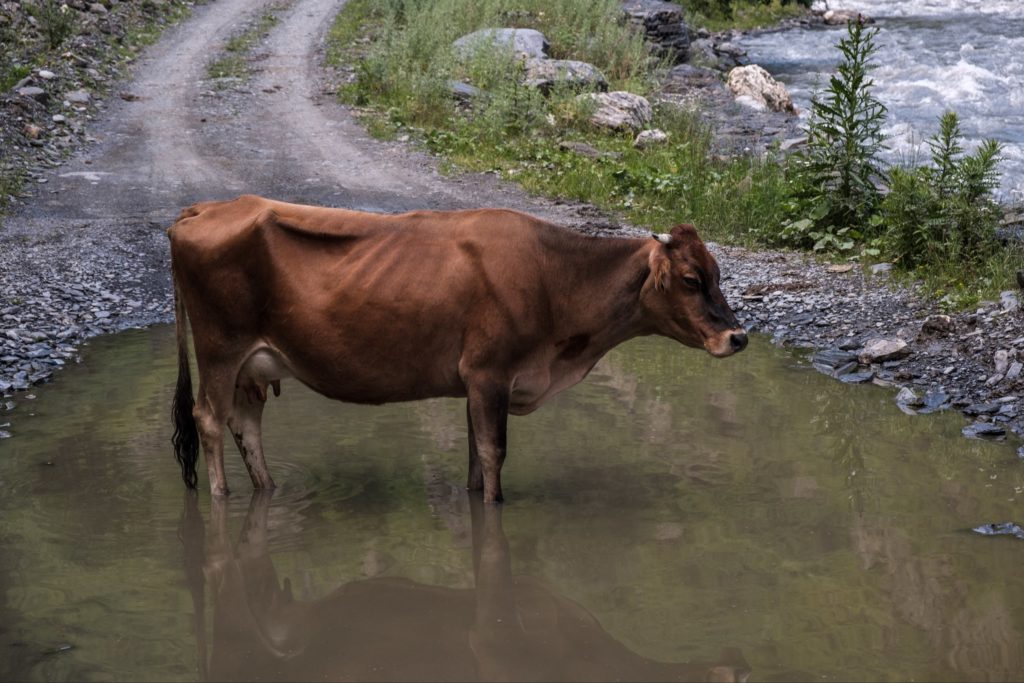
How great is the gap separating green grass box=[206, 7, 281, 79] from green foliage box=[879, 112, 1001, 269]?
1340cm

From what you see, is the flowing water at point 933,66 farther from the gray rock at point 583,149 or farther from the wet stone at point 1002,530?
the wet stone at point 1002,530

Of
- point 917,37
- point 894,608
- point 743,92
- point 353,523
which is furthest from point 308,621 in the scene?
point 917,37

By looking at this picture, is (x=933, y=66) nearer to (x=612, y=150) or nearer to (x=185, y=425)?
(x=612, y=150)

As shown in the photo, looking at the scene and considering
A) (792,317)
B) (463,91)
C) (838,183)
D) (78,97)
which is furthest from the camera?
(463,91)

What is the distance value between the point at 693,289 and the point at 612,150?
10.4 m

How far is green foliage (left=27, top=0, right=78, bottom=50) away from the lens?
21.5 meters

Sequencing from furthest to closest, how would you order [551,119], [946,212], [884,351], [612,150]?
[551,119] → [612,150] → [946,212] → [884,351]

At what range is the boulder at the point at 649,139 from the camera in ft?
57.2

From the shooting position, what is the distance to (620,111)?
1862 cm

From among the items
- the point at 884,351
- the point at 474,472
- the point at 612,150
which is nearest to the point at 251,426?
the point at 474,472

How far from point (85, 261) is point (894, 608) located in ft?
29.6

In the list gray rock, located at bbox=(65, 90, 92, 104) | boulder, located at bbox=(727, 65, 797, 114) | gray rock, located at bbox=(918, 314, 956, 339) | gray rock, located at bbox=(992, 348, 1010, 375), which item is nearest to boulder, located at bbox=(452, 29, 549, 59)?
boulder, located at bbox=(727, 65, 797, 114)

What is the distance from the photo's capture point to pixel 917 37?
98.8 ft

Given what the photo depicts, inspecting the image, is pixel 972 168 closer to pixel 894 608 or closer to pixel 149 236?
pixel 894 608
